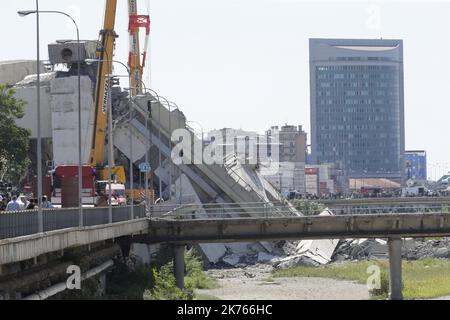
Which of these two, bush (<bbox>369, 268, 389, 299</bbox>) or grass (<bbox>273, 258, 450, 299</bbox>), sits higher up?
bush (<bbox>369, 268, 389, 299</bbox>)

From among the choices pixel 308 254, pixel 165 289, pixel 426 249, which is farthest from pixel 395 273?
pixel 426 249

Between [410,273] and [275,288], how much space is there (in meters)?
14.0

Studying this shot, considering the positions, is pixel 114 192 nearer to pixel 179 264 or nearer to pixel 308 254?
pixel 179 264

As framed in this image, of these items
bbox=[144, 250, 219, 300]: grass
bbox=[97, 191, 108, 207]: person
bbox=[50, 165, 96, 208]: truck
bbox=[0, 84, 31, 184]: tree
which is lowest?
bbox=[144, 250, 219, 300]: grass

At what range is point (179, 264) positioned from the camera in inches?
2643

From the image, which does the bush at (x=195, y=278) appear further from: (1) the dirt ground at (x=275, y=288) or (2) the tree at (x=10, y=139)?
(2) the tree at (x=10, y=139)

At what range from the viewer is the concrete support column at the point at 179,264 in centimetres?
6650

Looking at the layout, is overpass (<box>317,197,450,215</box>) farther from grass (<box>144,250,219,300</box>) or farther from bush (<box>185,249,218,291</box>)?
grass (<box>144,250,219,300</box>)

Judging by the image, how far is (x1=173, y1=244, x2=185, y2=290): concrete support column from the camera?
218ft

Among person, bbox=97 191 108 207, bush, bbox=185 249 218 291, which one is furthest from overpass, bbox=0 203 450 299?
bush, bbox=185 249 218 291

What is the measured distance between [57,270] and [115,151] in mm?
68018

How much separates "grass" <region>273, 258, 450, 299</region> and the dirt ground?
2037 millimetres
